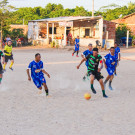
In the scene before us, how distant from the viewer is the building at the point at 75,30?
32.1 m

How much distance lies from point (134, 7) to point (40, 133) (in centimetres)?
5438

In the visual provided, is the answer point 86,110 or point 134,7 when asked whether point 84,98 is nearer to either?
point 86,110

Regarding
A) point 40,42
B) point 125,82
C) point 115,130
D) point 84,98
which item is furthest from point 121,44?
point 115,130

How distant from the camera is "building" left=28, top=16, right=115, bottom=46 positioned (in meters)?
32.1

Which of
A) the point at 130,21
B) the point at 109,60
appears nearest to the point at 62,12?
the point at 130,21

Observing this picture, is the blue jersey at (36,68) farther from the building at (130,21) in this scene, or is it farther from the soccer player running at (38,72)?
the building at (130,21)

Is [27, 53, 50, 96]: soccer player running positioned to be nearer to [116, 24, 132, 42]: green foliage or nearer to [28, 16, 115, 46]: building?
[28, 16, 115, 46]: building

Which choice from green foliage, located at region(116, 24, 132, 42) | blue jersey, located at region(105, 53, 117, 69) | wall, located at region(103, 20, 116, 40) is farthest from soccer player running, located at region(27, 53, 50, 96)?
green foliage, located at region(116, 24, 132, 42)

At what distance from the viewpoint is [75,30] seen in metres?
37.3

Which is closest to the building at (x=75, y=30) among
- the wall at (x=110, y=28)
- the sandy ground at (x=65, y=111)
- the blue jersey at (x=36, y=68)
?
the wall at (x=110, y=28)

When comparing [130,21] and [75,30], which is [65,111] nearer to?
[75,30]

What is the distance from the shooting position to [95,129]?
4.98m

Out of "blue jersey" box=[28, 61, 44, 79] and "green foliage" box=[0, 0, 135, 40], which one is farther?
"green foliage" box=[0, 0, 135, 40]

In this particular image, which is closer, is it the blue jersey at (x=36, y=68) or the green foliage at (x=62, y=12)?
the blue jersey at (x=36, y=68)
